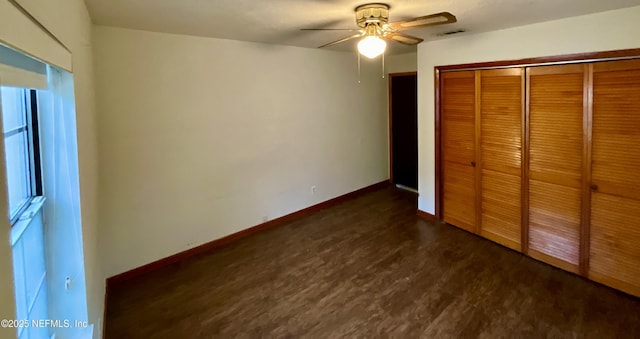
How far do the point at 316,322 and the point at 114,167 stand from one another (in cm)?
228

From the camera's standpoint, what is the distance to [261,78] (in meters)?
4.41

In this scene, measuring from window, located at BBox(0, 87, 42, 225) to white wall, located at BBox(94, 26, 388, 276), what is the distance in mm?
1840

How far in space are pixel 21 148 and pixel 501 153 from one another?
13.1ft

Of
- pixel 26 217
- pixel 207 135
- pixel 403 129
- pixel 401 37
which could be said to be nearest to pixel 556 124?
pixel 401 37

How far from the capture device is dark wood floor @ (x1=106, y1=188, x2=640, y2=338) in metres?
2.70

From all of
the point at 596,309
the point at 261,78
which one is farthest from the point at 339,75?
the point at 596,309

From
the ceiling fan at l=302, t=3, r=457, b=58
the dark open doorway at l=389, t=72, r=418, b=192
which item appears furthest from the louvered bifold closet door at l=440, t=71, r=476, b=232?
the ceiling fan at l=302, t=3, r=457, b=58

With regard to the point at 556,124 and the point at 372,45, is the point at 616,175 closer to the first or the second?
the point at 556,124

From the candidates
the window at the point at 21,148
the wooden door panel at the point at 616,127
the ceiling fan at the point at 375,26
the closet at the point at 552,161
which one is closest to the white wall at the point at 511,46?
the closet at the point at 552,161

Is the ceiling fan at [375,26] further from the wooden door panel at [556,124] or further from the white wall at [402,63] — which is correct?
the white wall at [402,63]

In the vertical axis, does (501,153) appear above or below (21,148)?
below

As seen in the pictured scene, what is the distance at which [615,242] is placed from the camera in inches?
119

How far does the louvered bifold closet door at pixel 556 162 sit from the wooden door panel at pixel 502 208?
14 cm

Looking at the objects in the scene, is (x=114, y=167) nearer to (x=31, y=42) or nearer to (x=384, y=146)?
(x=31, y=42)
